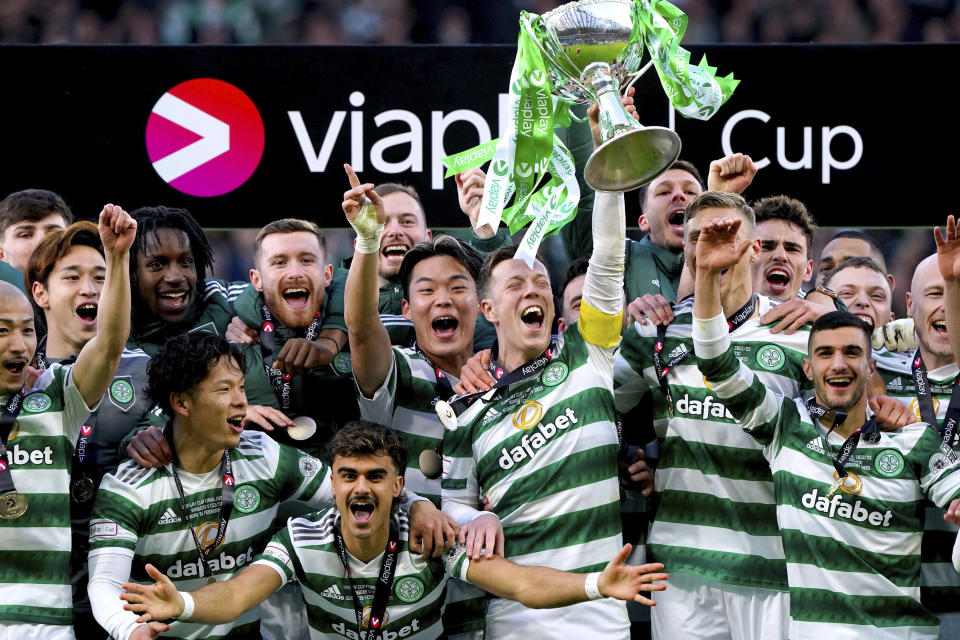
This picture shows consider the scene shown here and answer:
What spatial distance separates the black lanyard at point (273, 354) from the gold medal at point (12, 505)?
907 mm

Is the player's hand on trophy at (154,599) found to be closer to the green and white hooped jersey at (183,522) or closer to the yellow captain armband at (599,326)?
the green and white hooped jersey at (183,522)

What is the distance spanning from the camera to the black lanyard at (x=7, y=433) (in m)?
3.83

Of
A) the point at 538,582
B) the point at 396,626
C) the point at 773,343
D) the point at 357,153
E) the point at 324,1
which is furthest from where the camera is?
the point at 324,1

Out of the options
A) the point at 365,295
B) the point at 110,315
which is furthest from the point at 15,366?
the point at 365,295

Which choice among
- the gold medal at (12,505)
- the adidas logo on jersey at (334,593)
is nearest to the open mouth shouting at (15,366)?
the gold medal at (12,505)

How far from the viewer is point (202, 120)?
5734mm

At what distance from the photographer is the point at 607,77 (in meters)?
3.48

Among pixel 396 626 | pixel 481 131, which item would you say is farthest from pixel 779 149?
pixel 396 626

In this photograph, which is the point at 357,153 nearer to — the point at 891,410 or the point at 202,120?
the point at 202,120

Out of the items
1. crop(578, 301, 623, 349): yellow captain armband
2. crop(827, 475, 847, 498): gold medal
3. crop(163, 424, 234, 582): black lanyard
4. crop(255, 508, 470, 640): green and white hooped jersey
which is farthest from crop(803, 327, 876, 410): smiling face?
crop(163, 424, 234, 582): black lanyard

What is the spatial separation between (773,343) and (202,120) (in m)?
2.87

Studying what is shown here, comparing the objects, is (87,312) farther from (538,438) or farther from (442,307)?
(538,438)

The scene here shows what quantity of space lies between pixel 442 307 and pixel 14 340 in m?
1.38

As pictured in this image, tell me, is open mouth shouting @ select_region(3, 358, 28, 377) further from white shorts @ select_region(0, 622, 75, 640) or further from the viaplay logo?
the viaplay logo
